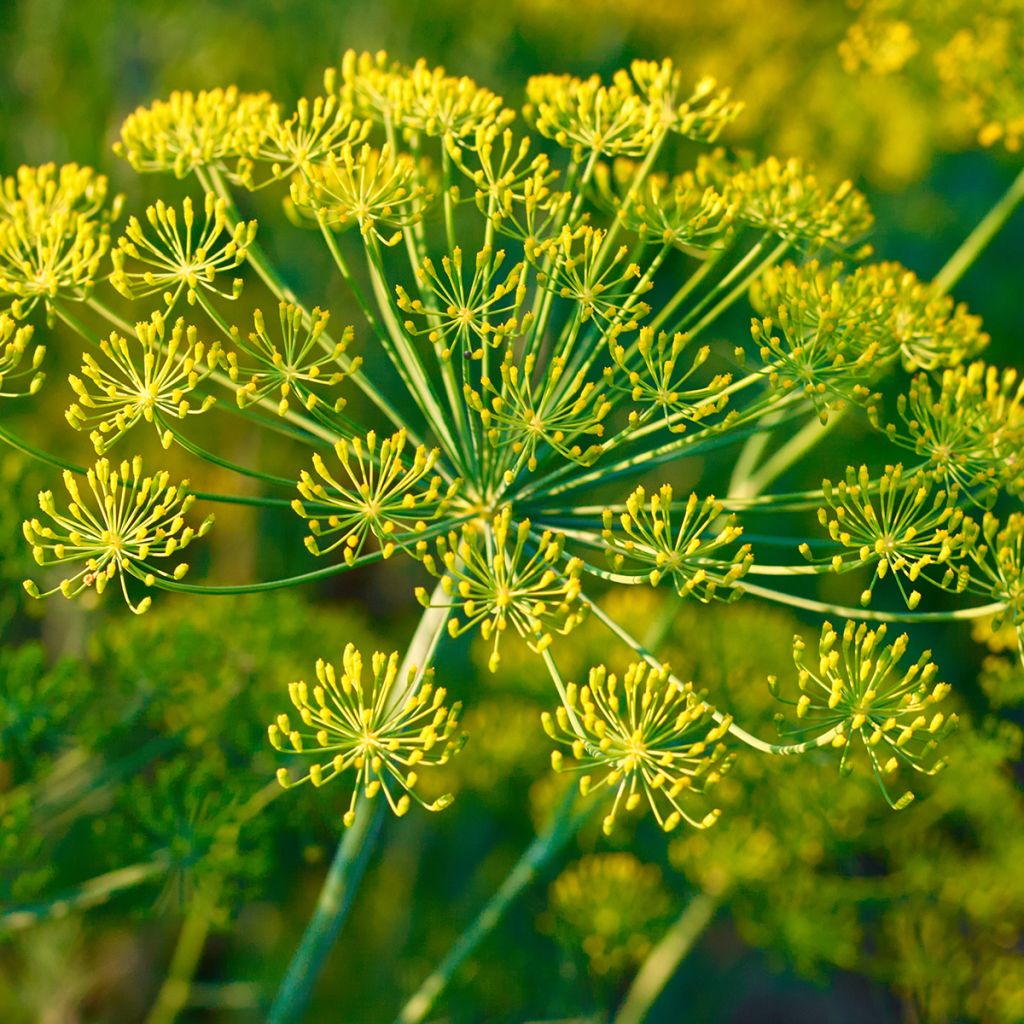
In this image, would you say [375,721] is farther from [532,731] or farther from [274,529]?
[274,529]

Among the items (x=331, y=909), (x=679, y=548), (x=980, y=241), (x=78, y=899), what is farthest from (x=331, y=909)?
(x=980, y=241)

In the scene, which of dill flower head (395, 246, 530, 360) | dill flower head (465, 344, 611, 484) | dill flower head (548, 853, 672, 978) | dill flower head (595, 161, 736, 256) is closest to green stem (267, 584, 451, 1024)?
dill flower head (465, 344, 611, 484)

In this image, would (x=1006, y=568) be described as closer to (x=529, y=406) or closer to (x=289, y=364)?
(x=529, y=406)

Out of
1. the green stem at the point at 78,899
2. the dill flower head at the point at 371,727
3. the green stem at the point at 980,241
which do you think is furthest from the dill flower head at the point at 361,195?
the green stem at the point at 78,899

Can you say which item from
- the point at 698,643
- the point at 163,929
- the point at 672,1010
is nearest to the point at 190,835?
the point at 698,643

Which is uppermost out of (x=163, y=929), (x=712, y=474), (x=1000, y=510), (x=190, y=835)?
(x=1000, y=510)

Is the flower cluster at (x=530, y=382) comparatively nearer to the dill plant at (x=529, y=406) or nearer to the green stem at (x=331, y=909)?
the dill plant at (x=529, y=406)
